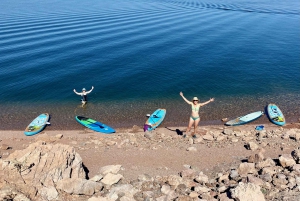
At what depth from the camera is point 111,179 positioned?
496 inches

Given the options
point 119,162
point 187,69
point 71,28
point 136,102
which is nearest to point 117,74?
point 136,102

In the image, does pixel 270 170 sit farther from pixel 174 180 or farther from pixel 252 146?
pixel 174 180

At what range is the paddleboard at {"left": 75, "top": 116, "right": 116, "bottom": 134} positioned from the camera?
74.3 ft

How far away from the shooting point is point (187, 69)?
36312mm

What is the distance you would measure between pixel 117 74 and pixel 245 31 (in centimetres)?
3416

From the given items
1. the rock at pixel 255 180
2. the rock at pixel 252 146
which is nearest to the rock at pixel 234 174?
the rock at pixel 255 180

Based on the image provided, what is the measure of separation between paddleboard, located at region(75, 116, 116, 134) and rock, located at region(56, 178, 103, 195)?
11030 millimetres

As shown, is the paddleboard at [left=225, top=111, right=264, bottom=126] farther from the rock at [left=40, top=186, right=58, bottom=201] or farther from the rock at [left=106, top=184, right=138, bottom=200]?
the rock at [left=40, top=186, right=58, bottom=201]

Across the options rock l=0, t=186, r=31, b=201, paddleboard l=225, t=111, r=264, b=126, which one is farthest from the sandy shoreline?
paddleboard l=225, t=111, r=264, b=126

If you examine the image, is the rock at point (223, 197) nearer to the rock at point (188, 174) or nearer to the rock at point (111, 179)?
the rock at point (188, 174)

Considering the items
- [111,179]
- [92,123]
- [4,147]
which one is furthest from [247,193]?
[4,147]

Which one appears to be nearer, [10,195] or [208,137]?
[10,195]

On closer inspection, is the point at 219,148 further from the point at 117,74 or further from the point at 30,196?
the point at 117,74

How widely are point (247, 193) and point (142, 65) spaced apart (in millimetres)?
29455
